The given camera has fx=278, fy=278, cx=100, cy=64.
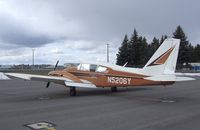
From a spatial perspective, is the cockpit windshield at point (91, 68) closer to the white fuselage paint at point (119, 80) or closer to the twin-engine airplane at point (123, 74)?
the twin-engine airplane at point (123, 74)

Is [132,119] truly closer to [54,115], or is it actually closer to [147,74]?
[54,115]

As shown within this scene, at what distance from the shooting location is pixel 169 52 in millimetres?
14180

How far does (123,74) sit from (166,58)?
2.38 m

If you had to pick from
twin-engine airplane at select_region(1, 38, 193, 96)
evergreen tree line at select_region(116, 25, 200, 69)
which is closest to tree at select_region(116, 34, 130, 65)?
evergreen tree line at select_region(116, 25, 200, 69)

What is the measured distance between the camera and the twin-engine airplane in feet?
45.9

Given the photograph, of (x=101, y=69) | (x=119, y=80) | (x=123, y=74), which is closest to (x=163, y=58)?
(x=123, y=74)

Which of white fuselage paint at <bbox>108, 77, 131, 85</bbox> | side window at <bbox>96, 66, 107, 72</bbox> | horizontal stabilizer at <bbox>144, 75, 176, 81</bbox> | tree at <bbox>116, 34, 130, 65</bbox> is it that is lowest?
white fuselage paint at <bbox>108, 77, 131, 85</bbox>

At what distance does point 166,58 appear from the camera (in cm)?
1422

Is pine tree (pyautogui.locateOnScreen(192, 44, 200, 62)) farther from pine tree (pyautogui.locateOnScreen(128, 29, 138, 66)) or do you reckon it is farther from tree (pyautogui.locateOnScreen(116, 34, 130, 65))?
tree (pyautogui.locateOnScreen(116, 34, 130, 65))

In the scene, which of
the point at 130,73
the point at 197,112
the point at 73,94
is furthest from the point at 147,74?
the point at 197,112

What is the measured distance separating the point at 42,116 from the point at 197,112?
525cm

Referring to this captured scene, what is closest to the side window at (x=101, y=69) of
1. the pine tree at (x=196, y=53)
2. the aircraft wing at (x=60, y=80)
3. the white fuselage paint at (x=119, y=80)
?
the white fuselage paint at (x=119, y=80)

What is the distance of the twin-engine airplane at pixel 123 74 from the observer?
13977 millimetres

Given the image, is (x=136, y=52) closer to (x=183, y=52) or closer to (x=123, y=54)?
(x=123, y=54)
